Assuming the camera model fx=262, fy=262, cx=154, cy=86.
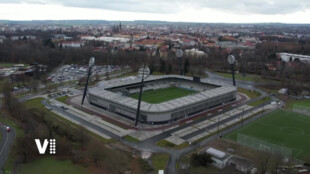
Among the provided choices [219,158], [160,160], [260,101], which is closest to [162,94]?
[260,101]

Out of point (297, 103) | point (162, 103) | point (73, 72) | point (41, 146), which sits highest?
point (162, 103)

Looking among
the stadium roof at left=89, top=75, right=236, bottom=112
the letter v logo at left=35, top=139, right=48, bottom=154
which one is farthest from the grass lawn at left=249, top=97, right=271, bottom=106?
the letter v logo at left=35, top=139, right=48, bottom=154

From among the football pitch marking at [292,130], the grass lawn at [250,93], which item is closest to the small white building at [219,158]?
the football pitch marking at [292,130]

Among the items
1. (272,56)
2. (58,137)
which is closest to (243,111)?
(58,137)

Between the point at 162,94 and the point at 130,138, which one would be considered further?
the point at 162,94

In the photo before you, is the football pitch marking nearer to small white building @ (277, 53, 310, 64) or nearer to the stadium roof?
the stadium roof

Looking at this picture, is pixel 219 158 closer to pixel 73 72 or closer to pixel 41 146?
pixel 41 146
